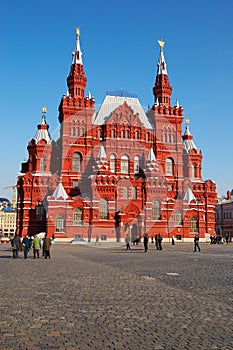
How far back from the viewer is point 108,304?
980 centimetres

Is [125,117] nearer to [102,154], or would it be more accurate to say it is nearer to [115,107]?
[115,107]

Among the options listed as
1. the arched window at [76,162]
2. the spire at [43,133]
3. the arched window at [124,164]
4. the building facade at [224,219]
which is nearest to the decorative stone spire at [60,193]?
the arched window at [76,162]

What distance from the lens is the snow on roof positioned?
7088 cm

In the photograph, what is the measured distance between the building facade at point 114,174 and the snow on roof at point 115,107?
19cm

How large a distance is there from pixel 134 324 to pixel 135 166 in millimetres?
61518

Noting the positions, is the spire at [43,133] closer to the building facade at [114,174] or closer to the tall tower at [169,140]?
the building facade at [114,174]

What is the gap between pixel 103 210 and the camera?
61.7 meters

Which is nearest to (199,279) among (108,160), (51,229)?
(51,229)

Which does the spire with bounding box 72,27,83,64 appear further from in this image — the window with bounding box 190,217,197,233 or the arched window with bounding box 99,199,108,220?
the window with bounding box 190,217,197,233

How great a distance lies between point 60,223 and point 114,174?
13.2 meters

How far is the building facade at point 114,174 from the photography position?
61.2 m

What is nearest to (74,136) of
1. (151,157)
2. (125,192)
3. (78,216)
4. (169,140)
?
(125,192)

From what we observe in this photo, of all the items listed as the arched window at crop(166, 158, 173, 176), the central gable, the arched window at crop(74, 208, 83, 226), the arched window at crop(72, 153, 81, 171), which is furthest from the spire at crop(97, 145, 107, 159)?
the arched window at crop(166, 158, 173, 176)

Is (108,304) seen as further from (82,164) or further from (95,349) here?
(82,164)
